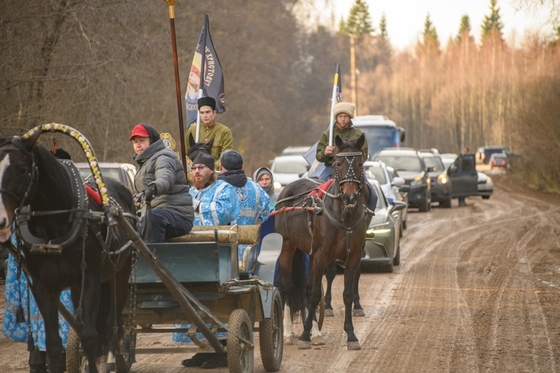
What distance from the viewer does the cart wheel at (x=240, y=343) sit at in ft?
27.0

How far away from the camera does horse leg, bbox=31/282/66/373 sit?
7273 mm

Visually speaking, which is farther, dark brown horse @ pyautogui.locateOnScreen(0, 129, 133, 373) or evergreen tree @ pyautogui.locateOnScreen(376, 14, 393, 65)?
evergreen tree @ pyautogui.locateOnScreen(376, 14, 393, 65)

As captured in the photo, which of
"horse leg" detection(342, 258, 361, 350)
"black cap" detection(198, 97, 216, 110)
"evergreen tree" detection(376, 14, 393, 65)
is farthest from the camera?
"evergreen tree" detection(376, 14, 393, 65)

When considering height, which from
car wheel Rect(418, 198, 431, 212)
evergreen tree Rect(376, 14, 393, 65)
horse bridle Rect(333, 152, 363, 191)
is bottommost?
car wheel Rect(418, 198, 431, 212)

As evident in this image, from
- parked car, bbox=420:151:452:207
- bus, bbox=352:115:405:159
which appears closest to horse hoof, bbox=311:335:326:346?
parked car, bbox=420:151:452:207

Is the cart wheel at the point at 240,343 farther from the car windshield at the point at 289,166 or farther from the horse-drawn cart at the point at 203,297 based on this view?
the car windshield at the point at 289,166

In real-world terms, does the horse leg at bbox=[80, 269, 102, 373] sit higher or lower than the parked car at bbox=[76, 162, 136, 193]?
lower

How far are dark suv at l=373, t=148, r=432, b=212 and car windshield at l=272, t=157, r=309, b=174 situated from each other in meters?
4.69

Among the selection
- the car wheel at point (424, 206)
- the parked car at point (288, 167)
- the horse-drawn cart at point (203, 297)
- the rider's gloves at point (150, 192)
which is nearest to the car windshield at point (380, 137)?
the car wheel at point (424, 206)

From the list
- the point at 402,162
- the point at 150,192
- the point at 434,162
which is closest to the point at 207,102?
the point at 150,192

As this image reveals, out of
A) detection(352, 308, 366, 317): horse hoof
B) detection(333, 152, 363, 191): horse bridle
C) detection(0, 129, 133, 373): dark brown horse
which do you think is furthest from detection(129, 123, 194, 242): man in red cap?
detection(352, 308, 366, 317): horse hoof

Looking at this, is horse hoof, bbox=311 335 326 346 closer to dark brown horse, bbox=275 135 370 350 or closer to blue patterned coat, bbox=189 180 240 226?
dark brown horse, bbox=275 135 370 350

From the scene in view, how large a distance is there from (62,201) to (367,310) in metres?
6.65

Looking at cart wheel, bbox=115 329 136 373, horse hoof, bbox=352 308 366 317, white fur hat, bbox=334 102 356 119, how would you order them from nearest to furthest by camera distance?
cart wheel, bbox=115 329 136 373 → white fur hat, bbox=334 102 356 119 → horse hoof, bbox=352 308 366 317
